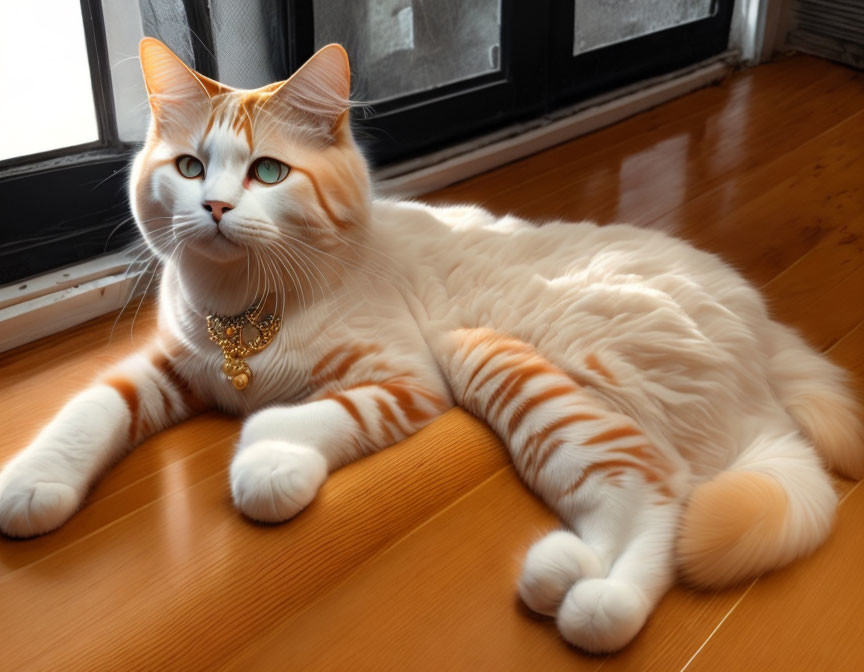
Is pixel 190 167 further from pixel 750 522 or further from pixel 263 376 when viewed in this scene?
pixel 750 522

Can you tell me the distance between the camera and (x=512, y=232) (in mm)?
1352

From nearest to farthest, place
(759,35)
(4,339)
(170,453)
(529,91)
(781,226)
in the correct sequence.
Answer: (170,453)
(4,339)
(781,226)
(529,91)
(759,35)

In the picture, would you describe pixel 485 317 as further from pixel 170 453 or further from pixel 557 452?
pixel 170 453

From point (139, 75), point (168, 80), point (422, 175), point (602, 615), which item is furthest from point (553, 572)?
point (422, 175)

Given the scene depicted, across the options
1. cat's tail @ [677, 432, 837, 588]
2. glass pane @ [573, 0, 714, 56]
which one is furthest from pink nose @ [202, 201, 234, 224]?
glass pane @ [573, 0, 714, 56]

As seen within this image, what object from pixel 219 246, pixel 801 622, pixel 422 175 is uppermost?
pixel 219 246

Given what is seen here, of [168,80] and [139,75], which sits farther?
[139,75]

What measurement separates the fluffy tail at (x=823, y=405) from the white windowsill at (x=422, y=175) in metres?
1.03

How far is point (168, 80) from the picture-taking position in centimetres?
107

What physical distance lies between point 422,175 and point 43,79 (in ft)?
2.99

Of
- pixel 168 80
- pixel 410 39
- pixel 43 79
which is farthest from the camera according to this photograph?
pixel 410 39

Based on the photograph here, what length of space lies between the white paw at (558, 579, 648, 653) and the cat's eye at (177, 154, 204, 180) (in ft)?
2.27

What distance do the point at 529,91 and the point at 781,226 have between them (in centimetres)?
89

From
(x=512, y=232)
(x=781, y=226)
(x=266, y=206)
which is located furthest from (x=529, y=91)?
(x=266, y=206)
